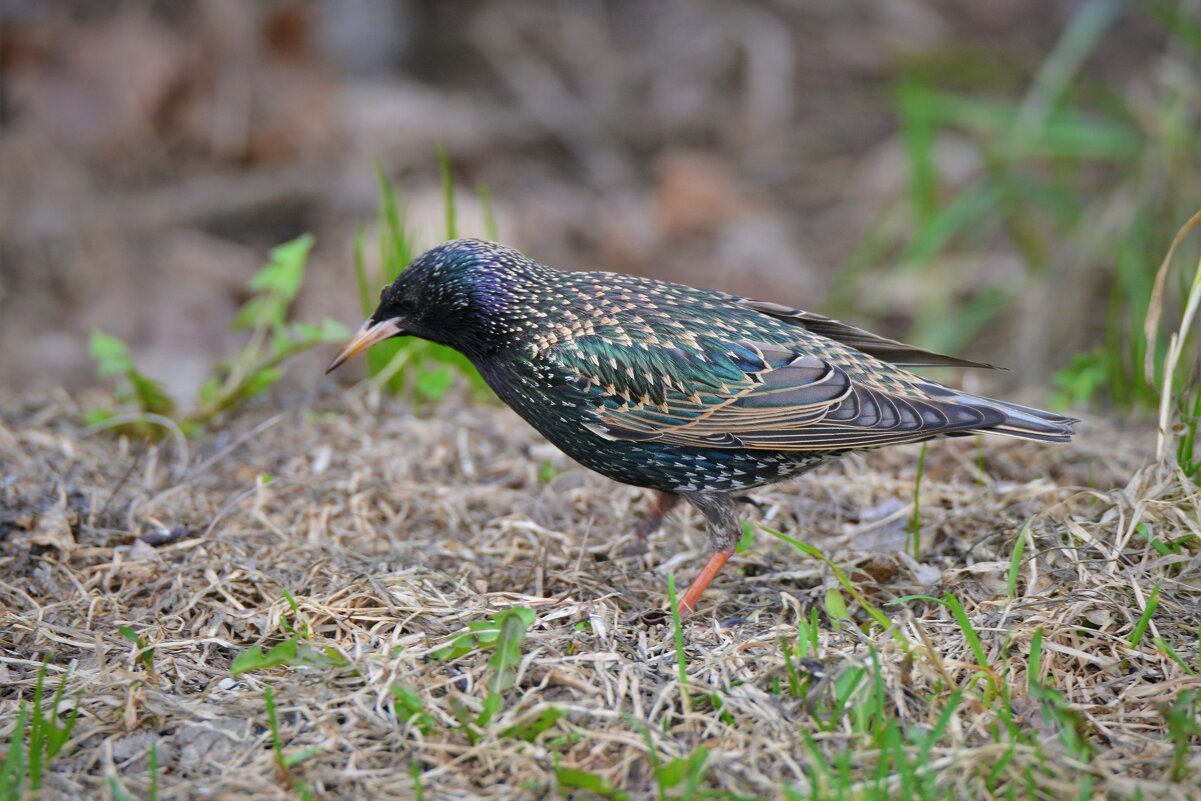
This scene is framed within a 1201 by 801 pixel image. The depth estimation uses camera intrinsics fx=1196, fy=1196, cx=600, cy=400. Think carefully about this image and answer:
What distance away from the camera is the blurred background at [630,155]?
272 inches

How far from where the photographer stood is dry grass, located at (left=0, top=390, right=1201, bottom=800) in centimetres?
283

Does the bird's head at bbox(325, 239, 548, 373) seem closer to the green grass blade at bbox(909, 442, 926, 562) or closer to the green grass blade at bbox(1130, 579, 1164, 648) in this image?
the green grass blade at bbox(909, 442, 926, 562)

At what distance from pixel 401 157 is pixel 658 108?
7.06 feet

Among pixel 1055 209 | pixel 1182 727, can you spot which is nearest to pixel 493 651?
pixel 1182 727

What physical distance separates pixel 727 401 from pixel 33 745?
2151mm

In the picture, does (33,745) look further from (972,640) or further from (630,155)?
(630,155)

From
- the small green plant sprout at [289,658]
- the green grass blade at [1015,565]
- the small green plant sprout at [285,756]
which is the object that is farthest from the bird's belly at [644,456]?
the small green plant sprout at [285,756]

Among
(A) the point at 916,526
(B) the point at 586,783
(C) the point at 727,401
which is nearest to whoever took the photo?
(B) the point at 586,783

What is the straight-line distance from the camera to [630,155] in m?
9.15

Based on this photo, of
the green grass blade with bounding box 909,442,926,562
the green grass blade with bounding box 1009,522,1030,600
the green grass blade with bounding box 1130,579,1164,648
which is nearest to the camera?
the green grass blade with bounding box 1130,579,1164,648

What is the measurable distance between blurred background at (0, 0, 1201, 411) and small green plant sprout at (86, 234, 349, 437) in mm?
1110

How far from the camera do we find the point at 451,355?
527 centimetres

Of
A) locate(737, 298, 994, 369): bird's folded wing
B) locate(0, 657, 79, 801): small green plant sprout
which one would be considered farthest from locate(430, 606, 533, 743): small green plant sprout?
locate(737, 298, 994, 369): bird's folded wing

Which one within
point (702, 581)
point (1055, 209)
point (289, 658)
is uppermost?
point (1055, 209)
